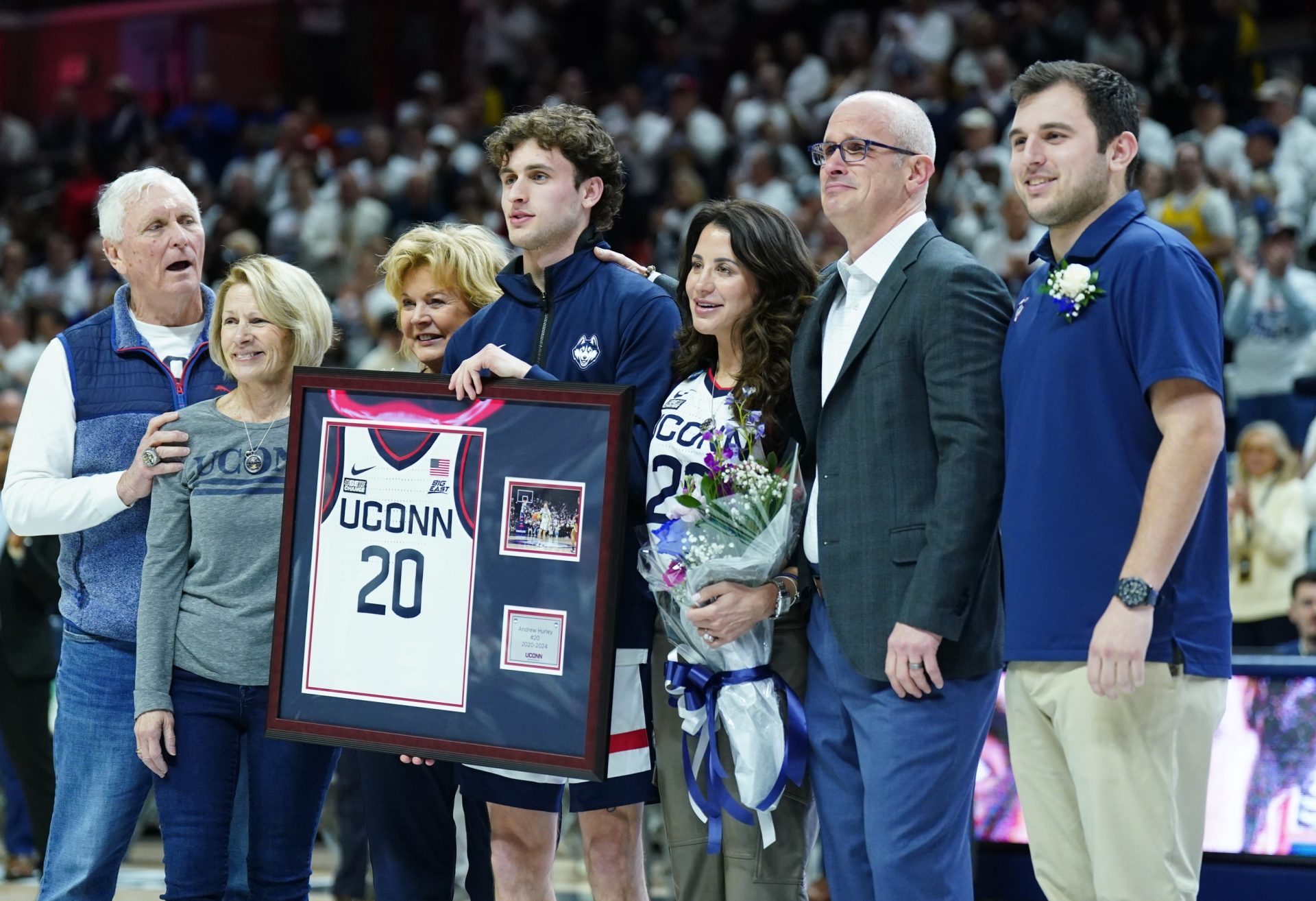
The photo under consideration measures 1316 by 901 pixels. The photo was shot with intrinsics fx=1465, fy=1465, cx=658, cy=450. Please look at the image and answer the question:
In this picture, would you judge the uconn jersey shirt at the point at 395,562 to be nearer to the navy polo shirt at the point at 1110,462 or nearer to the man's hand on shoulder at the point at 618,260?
the man's hand on shoulder at the point at 618,260

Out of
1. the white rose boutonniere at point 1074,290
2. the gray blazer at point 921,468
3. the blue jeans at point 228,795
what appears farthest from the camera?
the blue jeans at point 228,795

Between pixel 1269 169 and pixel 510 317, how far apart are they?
24.5 feet

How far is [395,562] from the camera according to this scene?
319 cm

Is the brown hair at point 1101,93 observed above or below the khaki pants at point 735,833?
above

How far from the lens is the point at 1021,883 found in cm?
483

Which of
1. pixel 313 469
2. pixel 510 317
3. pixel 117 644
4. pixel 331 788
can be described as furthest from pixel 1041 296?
pixel 331 788

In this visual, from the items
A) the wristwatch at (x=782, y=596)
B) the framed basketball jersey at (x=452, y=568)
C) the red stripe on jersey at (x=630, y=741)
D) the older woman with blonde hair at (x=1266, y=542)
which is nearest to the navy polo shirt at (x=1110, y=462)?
the wristwatch at (x=782, y=596)

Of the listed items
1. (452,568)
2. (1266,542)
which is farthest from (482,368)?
(1266,542)

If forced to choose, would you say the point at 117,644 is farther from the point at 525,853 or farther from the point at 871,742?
the point at 871,742

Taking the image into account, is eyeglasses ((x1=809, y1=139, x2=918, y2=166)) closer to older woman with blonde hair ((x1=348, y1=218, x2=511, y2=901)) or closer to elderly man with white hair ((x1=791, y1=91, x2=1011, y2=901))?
elderly man with white hair ((x1=791, y1=91, x2=1011, y2=901))

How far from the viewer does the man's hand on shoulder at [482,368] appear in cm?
311

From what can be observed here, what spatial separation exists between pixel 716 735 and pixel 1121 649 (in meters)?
0.93

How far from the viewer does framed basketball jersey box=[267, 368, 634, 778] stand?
3.00m

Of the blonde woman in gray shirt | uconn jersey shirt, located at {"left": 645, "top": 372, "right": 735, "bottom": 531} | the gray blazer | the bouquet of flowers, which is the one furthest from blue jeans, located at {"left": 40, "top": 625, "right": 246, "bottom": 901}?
the gray blazer
